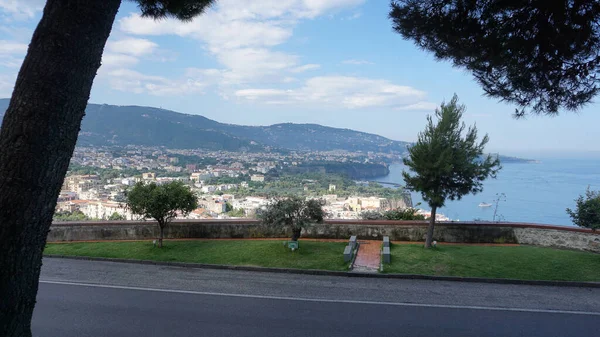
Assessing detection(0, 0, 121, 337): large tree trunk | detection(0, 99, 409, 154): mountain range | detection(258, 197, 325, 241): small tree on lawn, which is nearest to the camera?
detection(0, 0, 121, 337): large tree trunk

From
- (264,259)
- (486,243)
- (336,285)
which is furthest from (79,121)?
(486,243)

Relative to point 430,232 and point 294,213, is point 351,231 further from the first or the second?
point 294,213

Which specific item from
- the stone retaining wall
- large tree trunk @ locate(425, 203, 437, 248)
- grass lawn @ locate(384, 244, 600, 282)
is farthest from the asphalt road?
the stone retaining wall

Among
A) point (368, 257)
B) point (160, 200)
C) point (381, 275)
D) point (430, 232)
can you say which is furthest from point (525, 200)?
point (160, 200)

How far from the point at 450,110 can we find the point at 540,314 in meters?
7.04

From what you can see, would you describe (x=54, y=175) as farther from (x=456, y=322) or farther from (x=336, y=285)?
(x=336, y=285)

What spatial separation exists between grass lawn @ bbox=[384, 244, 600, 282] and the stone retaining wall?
88 cm

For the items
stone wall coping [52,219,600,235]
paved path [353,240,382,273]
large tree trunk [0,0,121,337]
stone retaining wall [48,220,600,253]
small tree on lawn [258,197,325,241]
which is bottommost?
paved path [353,240,382,273]

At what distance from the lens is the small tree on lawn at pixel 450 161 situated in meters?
13.5

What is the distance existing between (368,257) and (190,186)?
723cm

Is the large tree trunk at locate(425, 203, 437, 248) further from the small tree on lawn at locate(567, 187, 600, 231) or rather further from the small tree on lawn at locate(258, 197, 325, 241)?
the small tree on lawn at locate(567, 187, 600, 231)

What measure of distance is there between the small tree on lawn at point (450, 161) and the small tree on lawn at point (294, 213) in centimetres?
366

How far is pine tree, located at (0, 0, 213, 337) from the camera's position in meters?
2.63

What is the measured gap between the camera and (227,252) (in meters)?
14.0
